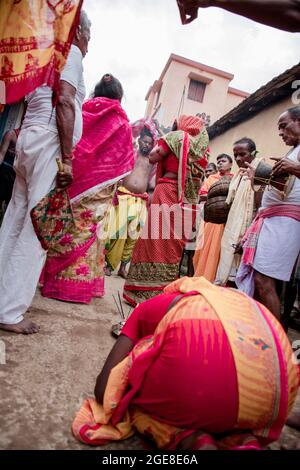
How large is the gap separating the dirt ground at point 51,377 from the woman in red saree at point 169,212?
2.54ft

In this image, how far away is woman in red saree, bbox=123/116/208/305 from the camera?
3.15 m

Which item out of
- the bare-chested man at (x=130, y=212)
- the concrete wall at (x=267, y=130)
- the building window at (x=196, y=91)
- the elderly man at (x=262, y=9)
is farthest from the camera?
the building window at (x=196, y=91)

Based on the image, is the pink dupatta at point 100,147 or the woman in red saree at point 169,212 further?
the woman in red saree at point 169,212

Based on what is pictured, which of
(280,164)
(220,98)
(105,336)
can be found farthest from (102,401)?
(220,98)

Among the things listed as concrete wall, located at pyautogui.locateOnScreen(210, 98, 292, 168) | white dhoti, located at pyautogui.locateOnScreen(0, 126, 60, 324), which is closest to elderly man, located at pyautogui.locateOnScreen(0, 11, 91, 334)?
white dhoti, located at pyautogui.locateOnScreen(0, 126, 60, 324)

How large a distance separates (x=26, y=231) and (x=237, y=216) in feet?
8.52

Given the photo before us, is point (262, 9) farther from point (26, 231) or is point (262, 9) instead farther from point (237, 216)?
point (237, 216)

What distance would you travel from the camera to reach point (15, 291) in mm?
1987

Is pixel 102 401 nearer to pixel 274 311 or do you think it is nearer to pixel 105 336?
pixel 105 336

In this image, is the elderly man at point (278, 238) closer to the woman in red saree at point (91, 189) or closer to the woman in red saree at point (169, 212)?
the woman in red saree at point (169, 212)

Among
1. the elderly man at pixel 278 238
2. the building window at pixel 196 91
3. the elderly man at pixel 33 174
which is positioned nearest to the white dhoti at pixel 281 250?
the elderly man at pixel 278 238

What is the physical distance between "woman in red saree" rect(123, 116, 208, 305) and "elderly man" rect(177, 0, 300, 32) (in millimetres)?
1824

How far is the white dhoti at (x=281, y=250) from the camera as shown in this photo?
250 centimetres

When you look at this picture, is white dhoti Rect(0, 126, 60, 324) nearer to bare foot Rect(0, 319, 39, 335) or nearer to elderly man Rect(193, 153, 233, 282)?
bare foot Rect(0, 319, 39, 335)
